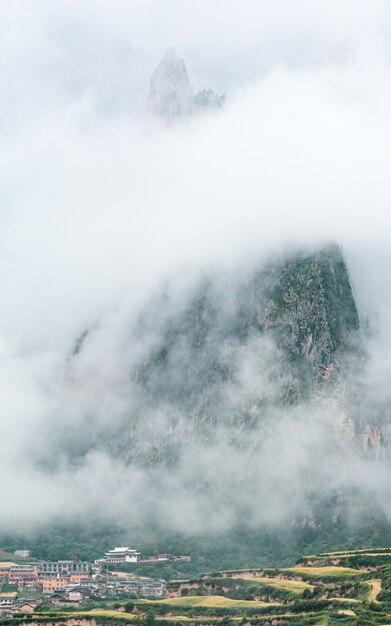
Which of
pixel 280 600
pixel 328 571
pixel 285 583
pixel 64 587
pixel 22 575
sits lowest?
pixel 280 600

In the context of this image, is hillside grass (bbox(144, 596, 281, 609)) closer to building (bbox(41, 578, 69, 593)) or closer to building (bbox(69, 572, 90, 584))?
building (bbox(41, 578, 69, 593))

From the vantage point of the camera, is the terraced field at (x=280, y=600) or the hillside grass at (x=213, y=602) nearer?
the terraced field at (x=280, y=600)

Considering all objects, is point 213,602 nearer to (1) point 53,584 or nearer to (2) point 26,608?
(2) point 26,608

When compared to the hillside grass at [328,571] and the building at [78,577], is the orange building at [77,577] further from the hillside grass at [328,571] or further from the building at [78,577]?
the hillside grass at [328,571]

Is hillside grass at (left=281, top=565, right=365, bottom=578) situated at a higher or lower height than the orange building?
lower

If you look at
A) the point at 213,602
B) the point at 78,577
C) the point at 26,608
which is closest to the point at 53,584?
the point at 78,577

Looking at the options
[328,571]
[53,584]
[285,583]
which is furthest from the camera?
[53,584]

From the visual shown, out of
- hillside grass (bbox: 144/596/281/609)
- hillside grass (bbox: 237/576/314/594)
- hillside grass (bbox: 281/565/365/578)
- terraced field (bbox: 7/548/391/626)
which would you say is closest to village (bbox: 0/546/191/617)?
terraced field (bbox: 7/548/391/626)

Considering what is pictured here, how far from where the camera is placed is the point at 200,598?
468 feet

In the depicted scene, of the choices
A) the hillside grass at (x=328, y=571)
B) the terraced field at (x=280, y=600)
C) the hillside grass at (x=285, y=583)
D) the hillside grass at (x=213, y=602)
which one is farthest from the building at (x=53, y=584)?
the hillside grass at (x=328, y=571)

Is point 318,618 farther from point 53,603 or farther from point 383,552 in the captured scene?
point 53,603

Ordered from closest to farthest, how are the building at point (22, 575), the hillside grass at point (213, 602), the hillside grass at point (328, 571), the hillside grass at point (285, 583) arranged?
the hillside grass at point (213, 602) → the hillside grass at point (285, 583) → the hillside grass at point (328, 571) → the building at point (22, 575)

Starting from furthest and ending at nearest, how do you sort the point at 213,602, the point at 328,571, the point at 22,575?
the point at 22,575, the point at 328,571, the point at 213,602

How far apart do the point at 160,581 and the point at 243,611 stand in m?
58.2
